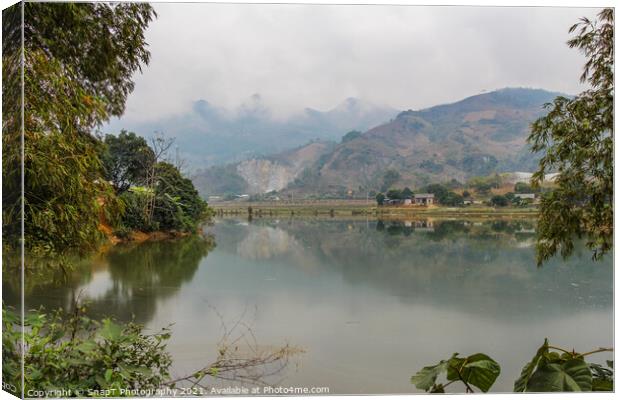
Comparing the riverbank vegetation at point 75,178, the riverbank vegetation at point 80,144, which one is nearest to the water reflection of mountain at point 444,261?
the riverbank vegetation at point 80,144

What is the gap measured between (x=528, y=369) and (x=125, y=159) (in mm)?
2695

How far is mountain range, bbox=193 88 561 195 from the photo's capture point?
3.88m

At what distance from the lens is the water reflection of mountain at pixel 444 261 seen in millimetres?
3758

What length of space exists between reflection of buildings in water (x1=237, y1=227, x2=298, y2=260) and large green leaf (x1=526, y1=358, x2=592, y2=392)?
1.76 meters

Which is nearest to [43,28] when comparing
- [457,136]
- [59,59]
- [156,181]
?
[59,59]

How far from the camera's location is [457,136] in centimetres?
417

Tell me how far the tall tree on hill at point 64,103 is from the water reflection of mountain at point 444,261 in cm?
90

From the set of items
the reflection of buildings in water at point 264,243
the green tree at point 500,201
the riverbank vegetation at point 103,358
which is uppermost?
the green tree at point 500,201

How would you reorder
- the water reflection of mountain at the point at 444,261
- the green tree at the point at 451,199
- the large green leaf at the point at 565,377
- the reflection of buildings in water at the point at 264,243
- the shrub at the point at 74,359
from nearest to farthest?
the large green leaf at the point at 565,377, the shrub at the point at 74,359, the water reflection of mountain at the point at 444,261, the reflection of buildings in water at the point at 264,243, the green tree at the point at 451,199

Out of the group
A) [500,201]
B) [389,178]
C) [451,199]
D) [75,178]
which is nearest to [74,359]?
[75,178]

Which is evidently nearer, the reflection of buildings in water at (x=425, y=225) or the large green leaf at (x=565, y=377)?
the large green leaf at (x=565, y=377)

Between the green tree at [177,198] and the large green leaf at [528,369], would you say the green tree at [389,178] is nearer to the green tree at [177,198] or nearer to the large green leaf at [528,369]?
the green tree at [177,198]

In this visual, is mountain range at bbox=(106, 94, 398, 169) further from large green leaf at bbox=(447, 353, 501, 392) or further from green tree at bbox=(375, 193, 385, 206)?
large green leaf at bbox=(447, 353, 501, 392)

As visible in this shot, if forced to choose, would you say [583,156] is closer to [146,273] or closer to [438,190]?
[438,190]
